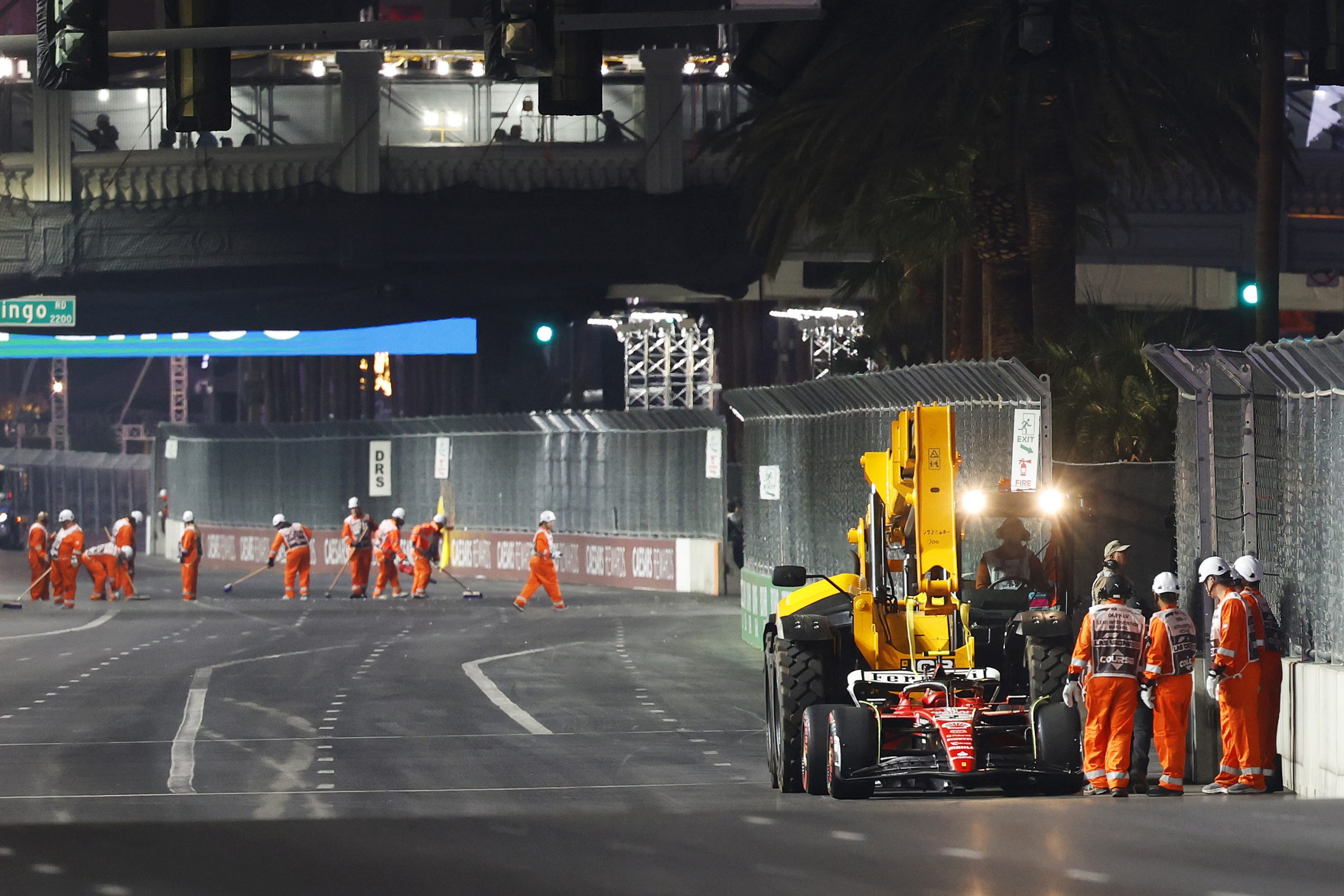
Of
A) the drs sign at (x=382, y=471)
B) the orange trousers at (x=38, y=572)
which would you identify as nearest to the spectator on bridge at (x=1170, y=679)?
the orange trousers at (x=38, y=572)

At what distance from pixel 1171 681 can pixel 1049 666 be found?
31.2 inches

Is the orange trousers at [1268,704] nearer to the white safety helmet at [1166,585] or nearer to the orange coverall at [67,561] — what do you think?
the white safety helmet at [1166,585]

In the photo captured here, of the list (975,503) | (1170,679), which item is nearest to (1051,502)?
(975,503)

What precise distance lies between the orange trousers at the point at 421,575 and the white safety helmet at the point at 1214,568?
2310cm

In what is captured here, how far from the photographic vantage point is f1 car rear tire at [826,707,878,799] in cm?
1203

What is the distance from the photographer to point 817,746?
40.4 ft

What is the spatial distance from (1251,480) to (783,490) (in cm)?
1157

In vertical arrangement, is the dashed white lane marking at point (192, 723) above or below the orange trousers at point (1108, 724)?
below

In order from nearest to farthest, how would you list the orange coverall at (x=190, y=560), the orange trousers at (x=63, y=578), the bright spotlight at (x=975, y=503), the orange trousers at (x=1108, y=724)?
the orange trousers at (x=1108, y=724) → the bright spotlight at (x=975, y=503) → the orange trousers at (x=63, y=578) → the orange coverall at (x=190, y=560)

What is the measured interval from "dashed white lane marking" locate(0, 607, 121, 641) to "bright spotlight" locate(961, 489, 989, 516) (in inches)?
696

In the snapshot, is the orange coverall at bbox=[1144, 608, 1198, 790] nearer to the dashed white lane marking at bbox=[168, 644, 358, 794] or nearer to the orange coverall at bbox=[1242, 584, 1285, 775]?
the orange coverall at bbox=[1242, 584, 1285, 775]

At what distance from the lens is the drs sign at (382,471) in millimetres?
46312

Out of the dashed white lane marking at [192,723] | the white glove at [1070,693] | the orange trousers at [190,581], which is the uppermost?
the white glove at [1070,693]

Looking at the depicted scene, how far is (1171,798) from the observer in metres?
12.3
